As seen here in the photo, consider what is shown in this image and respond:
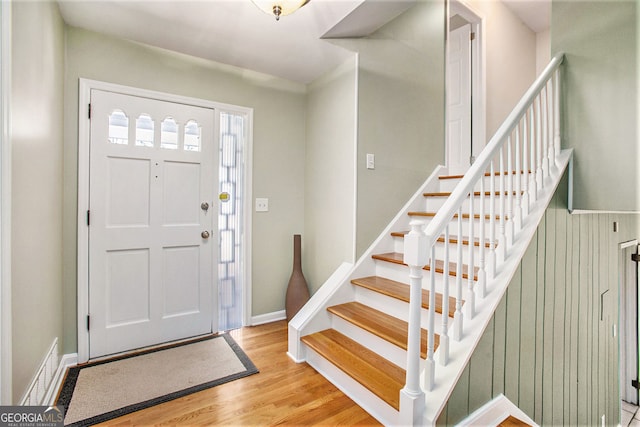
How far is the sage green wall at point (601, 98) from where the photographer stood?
1.77 m

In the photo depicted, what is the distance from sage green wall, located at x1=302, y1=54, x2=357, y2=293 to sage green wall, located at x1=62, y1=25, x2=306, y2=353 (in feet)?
0.48

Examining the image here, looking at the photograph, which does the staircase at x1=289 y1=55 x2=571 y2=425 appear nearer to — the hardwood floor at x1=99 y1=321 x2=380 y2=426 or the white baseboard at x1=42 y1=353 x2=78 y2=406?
the hardwood floor at x1=99 y1=321 x2=380 y2=426

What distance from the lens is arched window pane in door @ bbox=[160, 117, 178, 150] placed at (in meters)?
2.41

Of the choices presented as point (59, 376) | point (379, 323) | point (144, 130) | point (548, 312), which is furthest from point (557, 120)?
point (59, 376)

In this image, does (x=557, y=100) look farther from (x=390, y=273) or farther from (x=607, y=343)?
(x=607, y=343)

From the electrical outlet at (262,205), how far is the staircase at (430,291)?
0.89 m

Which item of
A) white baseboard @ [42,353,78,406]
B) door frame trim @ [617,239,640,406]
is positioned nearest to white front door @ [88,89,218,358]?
white baseboard @ [42,353,78,406]

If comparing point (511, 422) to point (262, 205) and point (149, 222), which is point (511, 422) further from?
point (149, 222)

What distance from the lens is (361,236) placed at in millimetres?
2490

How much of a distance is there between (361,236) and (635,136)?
1.71m

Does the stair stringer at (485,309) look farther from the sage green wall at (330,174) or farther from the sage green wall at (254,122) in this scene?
the sage green wall at (254,122)

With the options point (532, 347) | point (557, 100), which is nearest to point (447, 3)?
point (557, 100)

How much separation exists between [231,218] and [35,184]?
138 centimetres

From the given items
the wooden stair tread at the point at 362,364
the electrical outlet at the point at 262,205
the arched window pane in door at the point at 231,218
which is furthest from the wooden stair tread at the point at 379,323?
the electrical outlet at the point at 262,205
